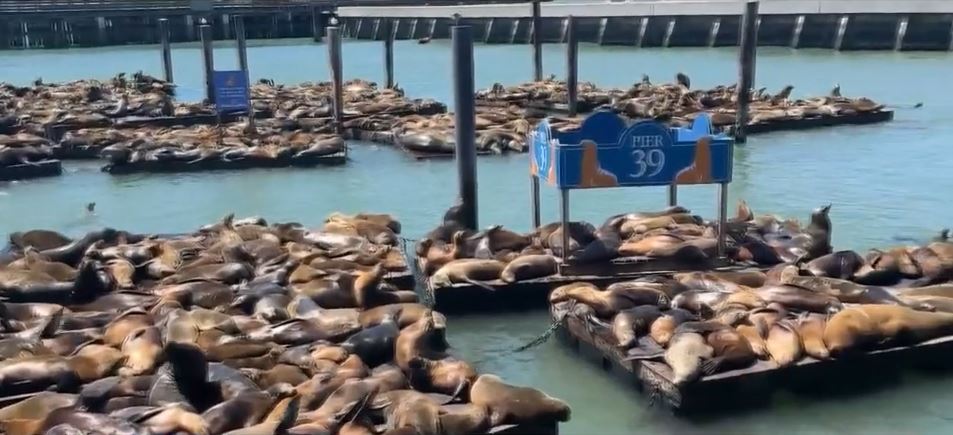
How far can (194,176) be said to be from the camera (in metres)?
13.1

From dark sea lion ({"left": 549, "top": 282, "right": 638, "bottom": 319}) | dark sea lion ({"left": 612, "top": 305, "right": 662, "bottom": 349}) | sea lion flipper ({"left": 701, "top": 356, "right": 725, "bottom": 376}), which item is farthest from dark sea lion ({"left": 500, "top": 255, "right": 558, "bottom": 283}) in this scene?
sea lion flipper ({"left": 701, "top": 356, "right": 725, "bottom": 376})

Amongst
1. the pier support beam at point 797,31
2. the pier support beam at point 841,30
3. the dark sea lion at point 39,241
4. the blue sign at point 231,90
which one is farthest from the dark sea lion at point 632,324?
the pier support beam at point 797,31

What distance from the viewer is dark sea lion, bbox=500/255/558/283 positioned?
7168mm

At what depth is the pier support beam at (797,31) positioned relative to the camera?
112ft

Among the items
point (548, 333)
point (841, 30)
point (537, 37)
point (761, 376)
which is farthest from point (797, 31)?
point (761, 376)

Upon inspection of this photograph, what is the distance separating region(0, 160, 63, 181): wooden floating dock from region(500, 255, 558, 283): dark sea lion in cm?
825

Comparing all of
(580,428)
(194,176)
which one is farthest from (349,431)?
(194,176)

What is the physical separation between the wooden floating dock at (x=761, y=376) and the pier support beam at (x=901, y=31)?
27609mm

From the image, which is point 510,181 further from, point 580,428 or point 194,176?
point 580,428

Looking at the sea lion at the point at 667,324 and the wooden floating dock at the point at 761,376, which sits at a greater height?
the sea lion at the point at 667,324

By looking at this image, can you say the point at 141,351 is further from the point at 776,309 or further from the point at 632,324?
the point at 776,309

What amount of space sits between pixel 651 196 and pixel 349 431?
7233 millimetres

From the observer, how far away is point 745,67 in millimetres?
14062

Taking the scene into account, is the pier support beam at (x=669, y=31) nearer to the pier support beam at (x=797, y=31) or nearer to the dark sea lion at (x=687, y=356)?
the pier support beam at (x=797, y=31)
